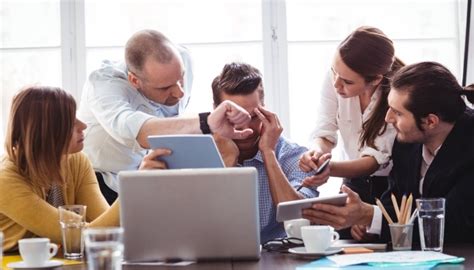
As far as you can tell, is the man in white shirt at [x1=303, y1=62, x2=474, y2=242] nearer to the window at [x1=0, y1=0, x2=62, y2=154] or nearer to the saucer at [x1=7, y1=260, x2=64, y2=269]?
the saucer at [x1=7, y1=260, x2=64, y2=269]

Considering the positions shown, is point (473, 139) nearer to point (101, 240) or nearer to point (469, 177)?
point (469, 177)

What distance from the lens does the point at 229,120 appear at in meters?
2.62

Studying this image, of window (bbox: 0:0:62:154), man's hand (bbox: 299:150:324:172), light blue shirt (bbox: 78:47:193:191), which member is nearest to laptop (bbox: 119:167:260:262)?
man's hand (bbox: 299:150:324:172)

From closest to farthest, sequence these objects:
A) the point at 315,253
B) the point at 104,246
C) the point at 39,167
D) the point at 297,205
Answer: the point at 104,246 → the point at 315,253 → the point at 297,205 → the point at 39,167

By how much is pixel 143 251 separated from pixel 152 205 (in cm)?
13

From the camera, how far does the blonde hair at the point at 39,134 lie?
8.15ft

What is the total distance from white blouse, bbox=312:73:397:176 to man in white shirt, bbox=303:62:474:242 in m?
0.31

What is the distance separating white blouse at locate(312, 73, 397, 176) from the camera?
307 centimetres

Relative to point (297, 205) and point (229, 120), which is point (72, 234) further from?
point (229, 120)

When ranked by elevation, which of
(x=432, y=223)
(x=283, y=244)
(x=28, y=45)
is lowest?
(x=283, y=244)

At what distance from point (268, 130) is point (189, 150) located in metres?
0.69

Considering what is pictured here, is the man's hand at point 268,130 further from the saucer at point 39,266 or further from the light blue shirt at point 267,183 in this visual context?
the saucer at point 39,266

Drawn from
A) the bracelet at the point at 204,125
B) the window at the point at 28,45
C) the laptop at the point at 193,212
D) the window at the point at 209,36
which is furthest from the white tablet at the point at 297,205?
the window at the point at 28,45

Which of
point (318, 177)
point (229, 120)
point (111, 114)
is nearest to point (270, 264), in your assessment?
point (229, 120)
